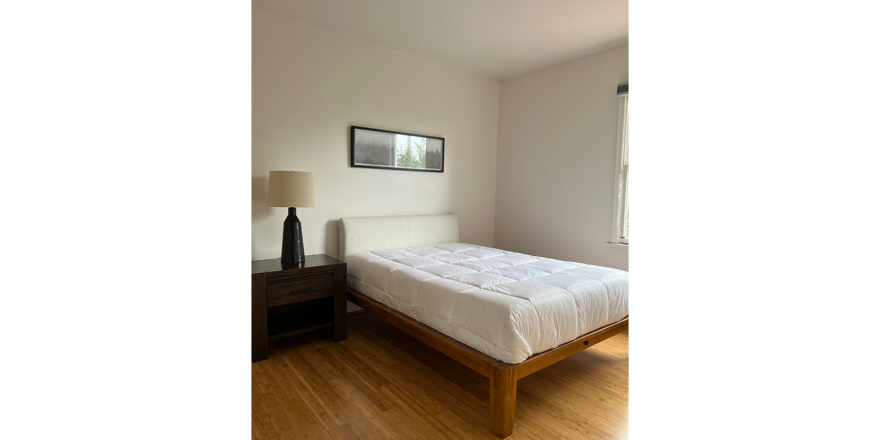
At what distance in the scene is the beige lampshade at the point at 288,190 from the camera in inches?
122

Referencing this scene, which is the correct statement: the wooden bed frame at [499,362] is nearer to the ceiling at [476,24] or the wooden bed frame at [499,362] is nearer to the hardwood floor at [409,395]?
the hardwood floor at [409,395]

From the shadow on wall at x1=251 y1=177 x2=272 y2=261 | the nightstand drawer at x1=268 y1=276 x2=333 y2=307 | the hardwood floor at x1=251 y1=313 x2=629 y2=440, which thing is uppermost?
the shadow on wall at x1=251 y1=177 x2=272 y2=261

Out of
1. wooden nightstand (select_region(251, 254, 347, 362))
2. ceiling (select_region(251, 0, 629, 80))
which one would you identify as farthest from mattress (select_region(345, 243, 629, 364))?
ceiling (select_region(251, 0, 629, 80))

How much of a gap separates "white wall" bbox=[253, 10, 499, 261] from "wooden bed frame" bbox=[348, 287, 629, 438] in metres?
1.42

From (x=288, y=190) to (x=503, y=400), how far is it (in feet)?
7.12

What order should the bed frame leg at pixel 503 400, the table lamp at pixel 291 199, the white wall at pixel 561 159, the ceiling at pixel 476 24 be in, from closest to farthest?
1. the bed frame leg at pixel 503 400
2. the ceiling at pixel 476 24
3. the table lamp at pixel 291 199
4. the white wall at pixel 561 159

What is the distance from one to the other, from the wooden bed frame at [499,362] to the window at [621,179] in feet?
4.11

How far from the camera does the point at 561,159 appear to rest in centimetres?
420

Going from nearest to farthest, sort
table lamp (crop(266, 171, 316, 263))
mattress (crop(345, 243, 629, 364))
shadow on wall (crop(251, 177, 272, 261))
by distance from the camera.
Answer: mattress (crop(345, 243, 629, 364)) < table lamp (crop(266, 171, 316, 263)) < shadow on wall (crop(251, 177, 272, 261))

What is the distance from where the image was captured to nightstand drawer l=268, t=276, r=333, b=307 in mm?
2879

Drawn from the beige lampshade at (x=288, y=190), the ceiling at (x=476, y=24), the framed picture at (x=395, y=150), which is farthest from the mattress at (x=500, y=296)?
the ceiling at (x=476, y=24)

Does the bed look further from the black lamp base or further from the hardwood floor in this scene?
the black lamp base
